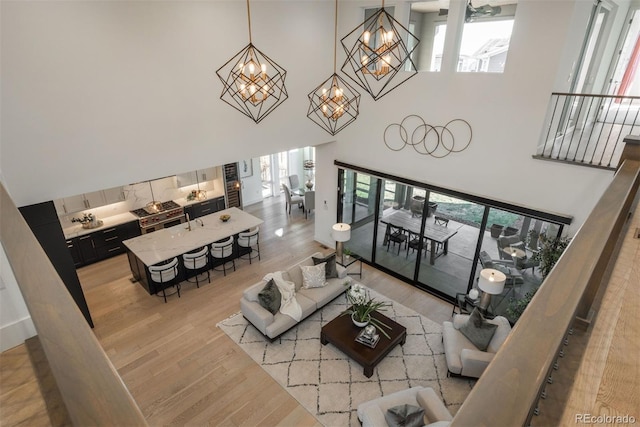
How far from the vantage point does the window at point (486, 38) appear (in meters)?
4.97

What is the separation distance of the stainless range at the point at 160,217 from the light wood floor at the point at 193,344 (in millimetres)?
971

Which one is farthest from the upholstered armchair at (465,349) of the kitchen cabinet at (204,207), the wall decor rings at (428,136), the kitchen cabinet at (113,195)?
the kitchen cabinet at (113,195)

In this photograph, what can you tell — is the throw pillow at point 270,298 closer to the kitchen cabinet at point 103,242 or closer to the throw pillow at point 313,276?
the throw pillow at point 313,276

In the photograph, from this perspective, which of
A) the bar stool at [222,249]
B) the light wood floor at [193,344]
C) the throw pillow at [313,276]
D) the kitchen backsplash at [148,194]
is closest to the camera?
the light wood floor at [193,344]

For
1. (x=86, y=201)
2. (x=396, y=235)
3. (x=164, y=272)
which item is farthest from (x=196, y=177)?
(x=396, y=235)

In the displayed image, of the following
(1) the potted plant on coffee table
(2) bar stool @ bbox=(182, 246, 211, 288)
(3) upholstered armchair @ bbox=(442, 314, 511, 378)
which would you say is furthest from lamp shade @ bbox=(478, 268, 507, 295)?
(2) bar stool @ bbox=(182, 246, 211, 288)

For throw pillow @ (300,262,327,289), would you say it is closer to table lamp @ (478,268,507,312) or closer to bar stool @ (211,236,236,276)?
bar stool @ (211,236,236,276)

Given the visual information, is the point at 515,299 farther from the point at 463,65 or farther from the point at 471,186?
the point at 463,65

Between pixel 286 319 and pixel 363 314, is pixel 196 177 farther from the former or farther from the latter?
pixel 363 314

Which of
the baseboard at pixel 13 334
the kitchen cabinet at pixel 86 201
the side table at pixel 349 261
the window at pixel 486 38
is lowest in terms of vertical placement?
the side table at pixel 349 261

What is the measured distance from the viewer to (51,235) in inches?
185

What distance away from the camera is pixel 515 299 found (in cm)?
606

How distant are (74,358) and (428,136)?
20.7ft

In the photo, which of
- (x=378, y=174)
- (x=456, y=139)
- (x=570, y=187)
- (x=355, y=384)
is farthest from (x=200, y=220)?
(x=570, y=187)
